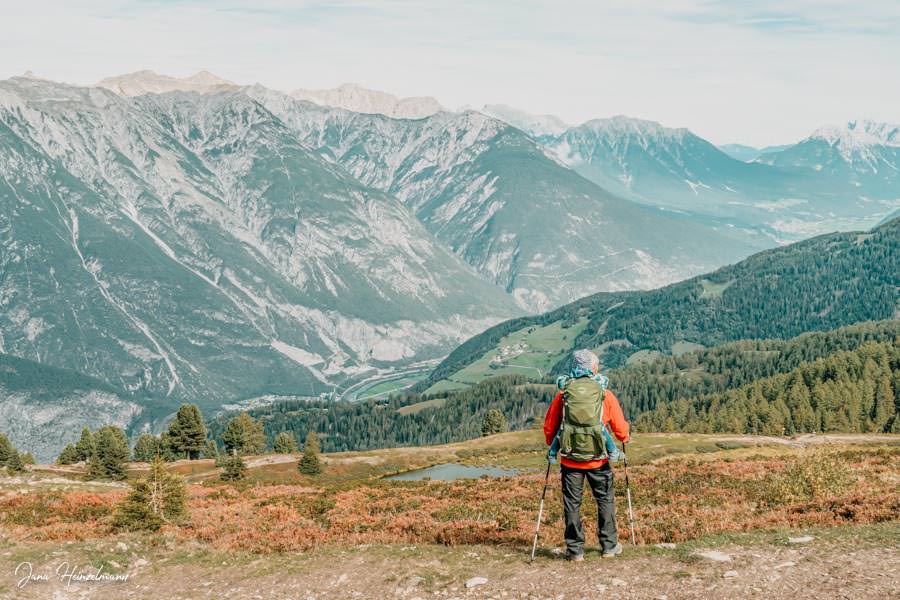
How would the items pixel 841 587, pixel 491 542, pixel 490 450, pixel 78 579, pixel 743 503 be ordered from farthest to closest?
pixel 490 450
pixel 743 503
pixel 491 542
pixel 78 579
pixel 841 587

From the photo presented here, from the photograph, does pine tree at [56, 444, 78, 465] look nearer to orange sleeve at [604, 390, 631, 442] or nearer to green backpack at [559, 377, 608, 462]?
green backpack at [559, 377, 608, 462]

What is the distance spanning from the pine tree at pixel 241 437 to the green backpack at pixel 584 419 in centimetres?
11794

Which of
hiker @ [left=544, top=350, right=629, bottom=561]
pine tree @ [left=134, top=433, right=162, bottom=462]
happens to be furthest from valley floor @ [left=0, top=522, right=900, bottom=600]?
pine tree @ [left=134, top=433, right=162, bottom=462]

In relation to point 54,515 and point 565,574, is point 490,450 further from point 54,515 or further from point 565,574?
point 565,574

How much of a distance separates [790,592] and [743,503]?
16.3 meters

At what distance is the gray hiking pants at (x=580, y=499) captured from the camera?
21500mm

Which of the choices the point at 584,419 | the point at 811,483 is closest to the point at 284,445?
the point at 811,483

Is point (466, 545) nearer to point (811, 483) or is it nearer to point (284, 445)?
point (811, 483)

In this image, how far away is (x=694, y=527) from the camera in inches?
1066

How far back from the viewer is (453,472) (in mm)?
88875

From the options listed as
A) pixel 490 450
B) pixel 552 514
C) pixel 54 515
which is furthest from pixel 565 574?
pixel 490 450

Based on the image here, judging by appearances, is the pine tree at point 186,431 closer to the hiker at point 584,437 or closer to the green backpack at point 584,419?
the hiker at point 584,437

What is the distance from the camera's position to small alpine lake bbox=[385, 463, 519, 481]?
267 ft

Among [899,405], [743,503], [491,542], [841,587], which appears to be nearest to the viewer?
[841,587]
